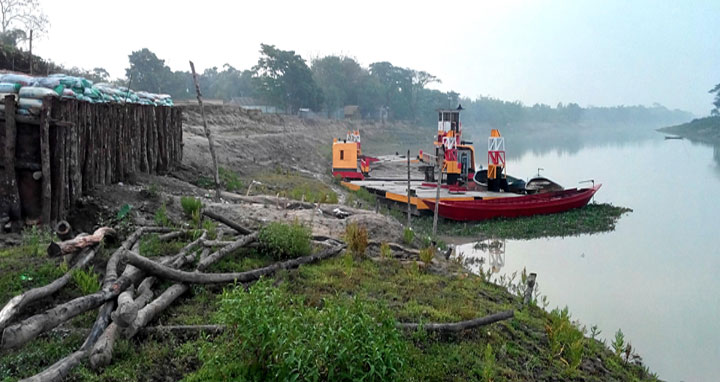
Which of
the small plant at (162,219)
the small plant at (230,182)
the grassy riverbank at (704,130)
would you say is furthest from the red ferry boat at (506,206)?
the grassy riverbank at (704,130)

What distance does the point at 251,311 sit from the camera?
388 centimetres

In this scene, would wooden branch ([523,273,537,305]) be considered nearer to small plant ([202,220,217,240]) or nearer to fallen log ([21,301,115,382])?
small plant ([202,220,217,240])

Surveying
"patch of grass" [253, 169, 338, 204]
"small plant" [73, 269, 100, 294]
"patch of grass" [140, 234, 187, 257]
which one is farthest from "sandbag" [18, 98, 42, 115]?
"patch of grass" [253, 169, 338, 204]

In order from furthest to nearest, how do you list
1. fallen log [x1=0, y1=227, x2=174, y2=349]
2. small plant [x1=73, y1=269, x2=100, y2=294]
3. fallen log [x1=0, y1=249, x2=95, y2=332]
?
small plant [x1=73, y1=269, x2=100, y2=294] → fallen log [x1=0, y1=249, x2=95, y2=332] → fallen log [x1=0, y1=227, x2=174, y2=349]

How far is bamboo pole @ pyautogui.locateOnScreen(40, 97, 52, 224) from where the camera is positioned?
805cm

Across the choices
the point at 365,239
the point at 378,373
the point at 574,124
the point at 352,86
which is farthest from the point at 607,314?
the point at 574,124

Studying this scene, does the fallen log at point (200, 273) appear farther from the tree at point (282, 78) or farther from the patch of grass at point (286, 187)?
the tree at point (282, 78)

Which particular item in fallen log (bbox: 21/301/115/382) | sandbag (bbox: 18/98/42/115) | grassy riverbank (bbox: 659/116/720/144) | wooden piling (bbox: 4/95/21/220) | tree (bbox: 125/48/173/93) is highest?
tree (bbox: 125/48/173/93)

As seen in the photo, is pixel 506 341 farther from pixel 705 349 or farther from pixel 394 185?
pixel 394 185

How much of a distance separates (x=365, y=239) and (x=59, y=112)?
5.56 m

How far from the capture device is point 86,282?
18.1 ft

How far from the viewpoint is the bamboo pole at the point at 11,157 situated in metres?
8.05

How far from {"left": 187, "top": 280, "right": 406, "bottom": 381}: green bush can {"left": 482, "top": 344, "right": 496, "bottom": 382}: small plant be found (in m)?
1.39

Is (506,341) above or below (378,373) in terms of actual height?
below
